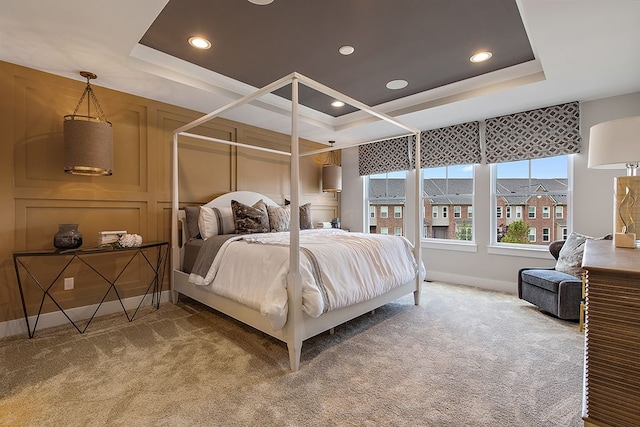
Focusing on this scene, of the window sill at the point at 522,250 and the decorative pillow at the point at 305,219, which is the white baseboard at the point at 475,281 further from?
the decorative pillow at the point at 305,219

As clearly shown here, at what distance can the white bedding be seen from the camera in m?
2.10

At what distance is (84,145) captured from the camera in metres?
2.63

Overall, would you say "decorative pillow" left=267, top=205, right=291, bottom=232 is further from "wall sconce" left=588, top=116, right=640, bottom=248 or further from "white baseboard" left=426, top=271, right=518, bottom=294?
"wall sconce" left=588, top=116, right=640, bottom=248

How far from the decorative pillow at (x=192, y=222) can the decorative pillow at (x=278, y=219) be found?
33.1 inches

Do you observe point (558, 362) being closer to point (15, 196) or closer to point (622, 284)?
point (622, 284)

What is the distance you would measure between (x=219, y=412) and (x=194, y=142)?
3149mm

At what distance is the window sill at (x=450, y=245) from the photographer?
4.39 m

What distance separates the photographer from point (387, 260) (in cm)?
294

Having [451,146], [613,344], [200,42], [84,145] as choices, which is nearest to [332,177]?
[451,146]

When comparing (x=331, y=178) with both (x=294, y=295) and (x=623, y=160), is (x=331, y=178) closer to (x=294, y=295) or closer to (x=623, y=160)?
(x=294, y=295)

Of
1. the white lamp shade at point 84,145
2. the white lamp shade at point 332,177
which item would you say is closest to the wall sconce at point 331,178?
the white lamp shade at point 332,177

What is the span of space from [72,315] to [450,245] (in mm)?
4699

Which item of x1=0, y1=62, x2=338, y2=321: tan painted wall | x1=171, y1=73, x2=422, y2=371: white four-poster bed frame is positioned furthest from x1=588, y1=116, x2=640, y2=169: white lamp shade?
x1=0, y1=62, x2=338, y2=321: tan painted wall

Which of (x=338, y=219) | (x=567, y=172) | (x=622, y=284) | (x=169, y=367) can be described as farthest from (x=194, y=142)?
(x=567, y=172)
